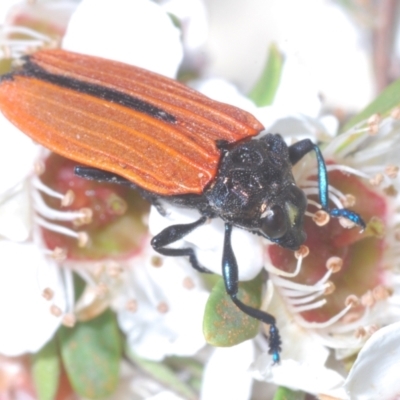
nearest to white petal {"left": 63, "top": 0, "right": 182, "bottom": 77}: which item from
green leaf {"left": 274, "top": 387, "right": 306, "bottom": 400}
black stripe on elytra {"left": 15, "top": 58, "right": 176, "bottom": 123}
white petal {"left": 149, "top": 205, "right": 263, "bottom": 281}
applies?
black stripe on elytra {"left": 15, "top": 58, "right": 176, "bottom": 123}

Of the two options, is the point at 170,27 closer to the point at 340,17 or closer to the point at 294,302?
the point at 294,302

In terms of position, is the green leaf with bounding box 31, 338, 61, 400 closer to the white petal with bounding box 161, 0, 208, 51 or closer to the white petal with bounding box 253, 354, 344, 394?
the white petal with bounding box 253, 354, 344, 394

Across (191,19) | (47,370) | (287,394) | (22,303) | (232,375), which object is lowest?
(47,370)

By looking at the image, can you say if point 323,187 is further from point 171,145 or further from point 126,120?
point 126,120

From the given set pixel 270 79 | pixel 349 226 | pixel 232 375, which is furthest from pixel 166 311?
pixel 270 79

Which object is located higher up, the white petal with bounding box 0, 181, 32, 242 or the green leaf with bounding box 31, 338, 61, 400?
the white petal with bounding box 0, 181, 32, 242

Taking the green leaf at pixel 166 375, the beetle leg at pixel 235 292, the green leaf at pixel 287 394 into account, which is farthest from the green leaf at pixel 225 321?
the green leaf at pixel 166 375
